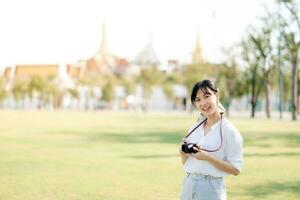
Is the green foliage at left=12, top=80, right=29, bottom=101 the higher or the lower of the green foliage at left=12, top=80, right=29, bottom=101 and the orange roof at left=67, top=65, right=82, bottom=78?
A: the lower

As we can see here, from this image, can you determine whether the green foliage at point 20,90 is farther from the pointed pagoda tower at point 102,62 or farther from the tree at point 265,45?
the tree at point 265,45

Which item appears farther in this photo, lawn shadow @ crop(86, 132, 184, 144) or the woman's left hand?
lawn shadow @ crop(86, 132, 184, 144)

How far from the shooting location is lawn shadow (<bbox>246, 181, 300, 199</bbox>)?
954 cm

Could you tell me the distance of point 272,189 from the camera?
10.0 m

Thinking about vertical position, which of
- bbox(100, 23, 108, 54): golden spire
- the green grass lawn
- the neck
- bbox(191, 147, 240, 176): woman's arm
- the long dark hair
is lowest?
the green grass lawn

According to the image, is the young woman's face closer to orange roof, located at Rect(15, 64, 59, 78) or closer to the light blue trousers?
the light blue trousers

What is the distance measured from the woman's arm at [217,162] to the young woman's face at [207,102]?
307 millimetres

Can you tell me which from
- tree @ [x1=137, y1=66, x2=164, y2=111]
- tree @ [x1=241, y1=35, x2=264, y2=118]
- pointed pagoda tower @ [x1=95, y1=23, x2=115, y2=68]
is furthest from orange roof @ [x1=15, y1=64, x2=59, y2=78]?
tree @ [x1=241, y1=35, x2=264, y2=118]

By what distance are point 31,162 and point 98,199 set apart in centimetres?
568

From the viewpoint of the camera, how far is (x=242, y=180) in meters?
11.1

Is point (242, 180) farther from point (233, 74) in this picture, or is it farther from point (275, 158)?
point (233, 74)

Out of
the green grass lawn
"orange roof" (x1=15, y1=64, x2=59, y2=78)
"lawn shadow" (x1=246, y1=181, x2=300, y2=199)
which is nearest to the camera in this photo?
the green grass lawn

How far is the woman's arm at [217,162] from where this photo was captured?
3.70 meters

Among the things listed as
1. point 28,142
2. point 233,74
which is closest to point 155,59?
point 233,74
